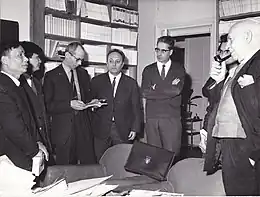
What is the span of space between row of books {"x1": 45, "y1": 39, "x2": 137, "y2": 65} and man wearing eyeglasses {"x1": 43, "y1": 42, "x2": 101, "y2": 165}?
1.00 m

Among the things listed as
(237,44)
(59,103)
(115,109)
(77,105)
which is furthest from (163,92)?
(237,44)

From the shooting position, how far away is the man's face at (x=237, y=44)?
2.13 metres

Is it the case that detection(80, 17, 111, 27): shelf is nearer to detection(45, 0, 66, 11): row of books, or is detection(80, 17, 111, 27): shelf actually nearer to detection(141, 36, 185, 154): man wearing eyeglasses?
detection(45, 0, 66, 11): row of books

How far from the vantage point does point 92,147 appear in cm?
441

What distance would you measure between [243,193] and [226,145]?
244mm

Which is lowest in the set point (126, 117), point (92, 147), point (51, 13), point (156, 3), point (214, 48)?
point (92, 147)

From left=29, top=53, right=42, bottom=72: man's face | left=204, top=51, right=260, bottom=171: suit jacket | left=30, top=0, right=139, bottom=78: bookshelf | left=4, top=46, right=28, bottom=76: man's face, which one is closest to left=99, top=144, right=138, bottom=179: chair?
left=4, top=46, right=28, bottom=76: man's face

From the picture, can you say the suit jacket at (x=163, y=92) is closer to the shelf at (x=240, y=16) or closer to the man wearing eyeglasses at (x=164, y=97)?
the man wearing eyeglasses at (x=164, y=97)

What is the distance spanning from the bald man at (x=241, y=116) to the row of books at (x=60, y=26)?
3426 millimetres

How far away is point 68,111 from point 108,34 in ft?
6.99

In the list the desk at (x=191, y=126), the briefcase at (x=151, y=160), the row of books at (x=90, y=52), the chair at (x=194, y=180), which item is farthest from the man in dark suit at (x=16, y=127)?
the desk at (x=191, y=126)

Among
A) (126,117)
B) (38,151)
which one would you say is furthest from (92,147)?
(38,151)

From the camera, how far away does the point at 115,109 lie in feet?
15.2

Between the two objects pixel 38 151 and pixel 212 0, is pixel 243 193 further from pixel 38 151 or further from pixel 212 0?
pixel 212 0
